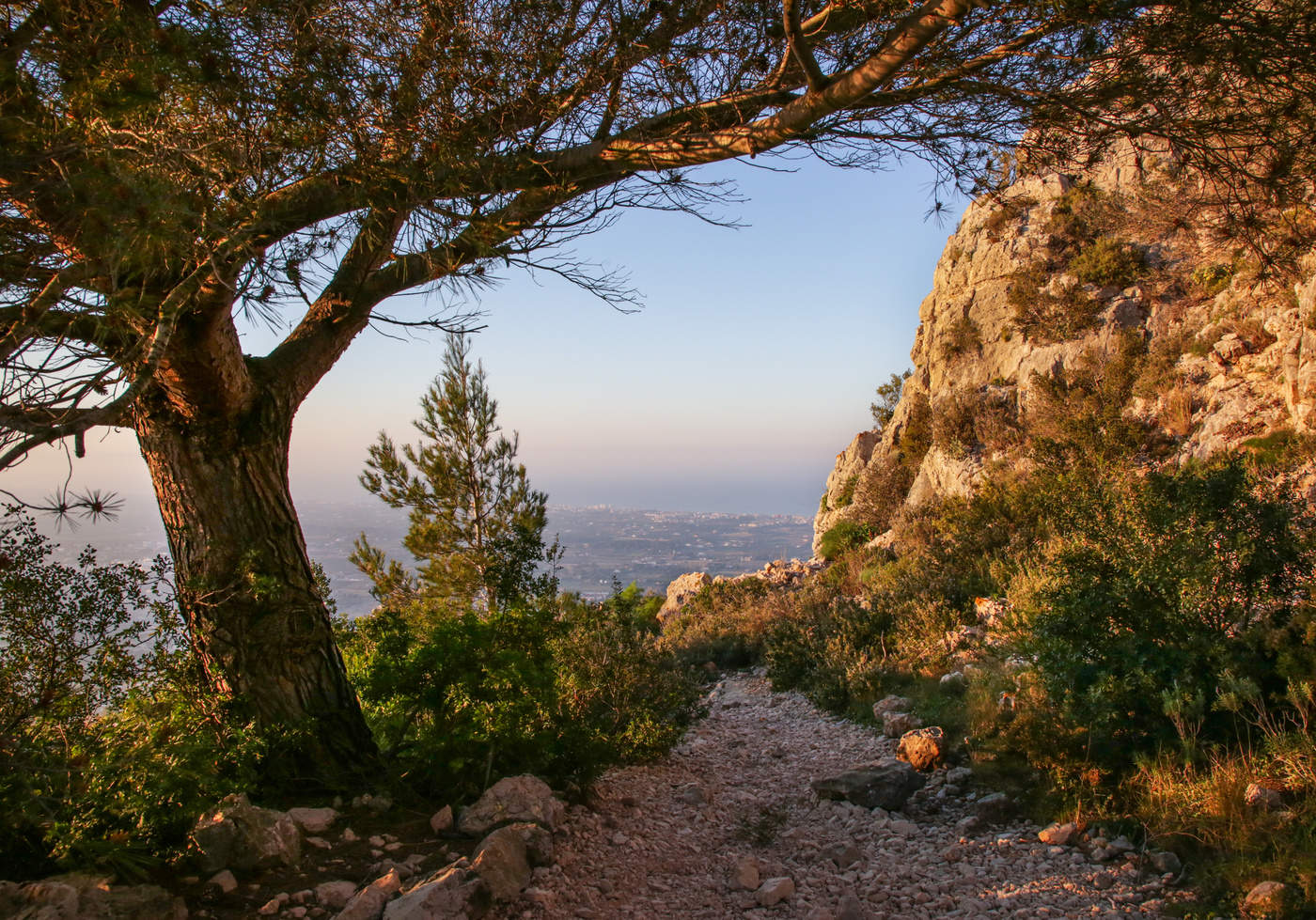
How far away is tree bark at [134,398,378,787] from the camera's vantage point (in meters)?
3.63

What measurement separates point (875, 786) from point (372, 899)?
2905mm

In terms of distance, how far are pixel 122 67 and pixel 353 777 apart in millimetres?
3507

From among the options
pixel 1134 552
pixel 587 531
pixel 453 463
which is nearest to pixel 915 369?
pixel 453 463

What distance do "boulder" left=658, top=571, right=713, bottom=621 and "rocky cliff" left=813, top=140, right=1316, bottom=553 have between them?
3949 mm

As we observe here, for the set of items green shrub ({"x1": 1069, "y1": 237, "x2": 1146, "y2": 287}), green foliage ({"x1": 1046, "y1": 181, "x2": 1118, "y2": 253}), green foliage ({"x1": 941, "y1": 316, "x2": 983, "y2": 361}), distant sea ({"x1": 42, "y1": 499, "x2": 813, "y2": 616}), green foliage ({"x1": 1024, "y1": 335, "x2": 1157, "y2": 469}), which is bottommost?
distant sea ({"x1": 42, "y1": 499, "x2": 813, "y2": 616})

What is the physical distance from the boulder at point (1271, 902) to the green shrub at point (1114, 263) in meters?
14.8

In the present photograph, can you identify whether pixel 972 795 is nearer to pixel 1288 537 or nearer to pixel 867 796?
pixel 867 796

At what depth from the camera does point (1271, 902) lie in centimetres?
248

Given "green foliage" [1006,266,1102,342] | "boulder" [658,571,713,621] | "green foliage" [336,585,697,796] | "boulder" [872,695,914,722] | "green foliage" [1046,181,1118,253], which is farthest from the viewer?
"boulder" [658,571,713,621]

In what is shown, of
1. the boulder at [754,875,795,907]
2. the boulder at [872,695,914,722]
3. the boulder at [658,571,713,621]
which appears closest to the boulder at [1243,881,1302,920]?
the boulder at [754,875,795,907]

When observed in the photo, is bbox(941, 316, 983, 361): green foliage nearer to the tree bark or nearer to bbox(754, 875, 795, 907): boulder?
bbox(754, 875, 795, 907): boulder

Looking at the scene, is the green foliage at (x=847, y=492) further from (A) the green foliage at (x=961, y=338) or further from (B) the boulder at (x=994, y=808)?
(B) the boulder at (x=994, y=808)

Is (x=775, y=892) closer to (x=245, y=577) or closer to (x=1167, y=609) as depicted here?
(x=1167, y=609)

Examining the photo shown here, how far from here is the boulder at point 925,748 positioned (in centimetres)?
454
